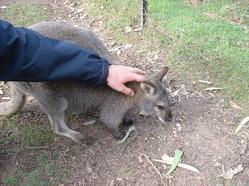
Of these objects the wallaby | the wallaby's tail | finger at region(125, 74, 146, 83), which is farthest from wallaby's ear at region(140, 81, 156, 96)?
the wallaby's tail

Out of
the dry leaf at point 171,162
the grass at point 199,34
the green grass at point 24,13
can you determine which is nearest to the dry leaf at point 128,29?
the grass at point 199,34

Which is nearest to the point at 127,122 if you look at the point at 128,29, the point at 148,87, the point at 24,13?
the point at 148,87

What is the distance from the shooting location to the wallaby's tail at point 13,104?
3961 mm

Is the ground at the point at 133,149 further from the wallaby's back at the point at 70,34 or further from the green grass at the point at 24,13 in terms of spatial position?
the green grass at the point at 24,13

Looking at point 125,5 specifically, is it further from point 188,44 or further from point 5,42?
point 5,42

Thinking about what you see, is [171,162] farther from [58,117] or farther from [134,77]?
[58,117]

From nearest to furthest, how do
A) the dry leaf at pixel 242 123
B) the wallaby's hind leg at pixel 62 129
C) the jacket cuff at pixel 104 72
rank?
the jacket cuff at pixel 104 72 → the wallaby's hind leg at pixel 62 129 → the dry leaf at pixel 242 123

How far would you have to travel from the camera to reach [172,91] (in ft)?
14.1

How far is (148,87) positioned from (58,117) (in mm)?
767

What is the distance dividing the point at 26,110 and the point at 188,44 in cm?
178

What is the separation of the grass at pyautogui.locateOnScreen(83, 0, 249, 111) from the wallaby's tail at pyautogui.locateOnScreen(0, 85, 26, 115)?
151cm

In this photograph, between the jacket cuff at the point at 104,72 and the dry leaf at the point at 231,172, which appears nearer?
the jacket cuff at the point at 104,72

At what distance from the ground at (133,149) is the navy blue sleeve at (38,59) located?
0.91 m

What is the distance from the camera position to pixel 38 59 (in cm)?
277
